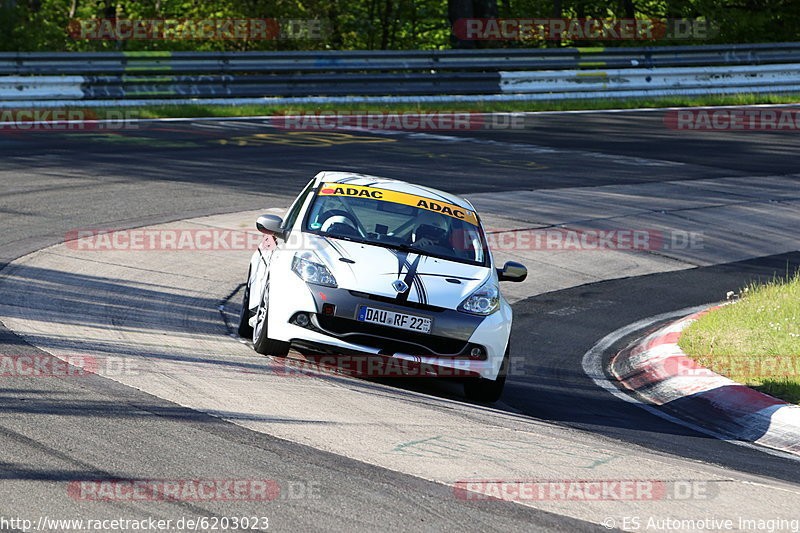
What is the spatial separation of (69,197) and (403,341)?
8034mm

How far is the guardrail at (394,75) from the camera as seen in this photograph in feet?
72.4

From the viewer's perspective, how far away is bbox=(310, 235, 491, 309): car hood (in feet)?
25.5

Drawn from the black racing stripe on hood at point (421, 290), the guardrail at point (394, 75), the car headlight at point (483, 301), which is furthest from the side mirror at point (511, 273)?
the guardrail at point (394, 75)

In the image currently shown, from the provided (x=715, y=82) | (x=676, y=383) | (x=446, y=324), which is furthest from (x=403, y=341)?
(x=715, y=82)

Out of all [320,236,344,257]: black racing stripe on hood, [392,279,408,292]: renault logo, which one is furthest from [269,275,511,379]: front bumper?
[320,236,344,257]: black racing stripe on hood

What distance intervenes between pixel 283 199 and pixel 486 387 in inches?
297

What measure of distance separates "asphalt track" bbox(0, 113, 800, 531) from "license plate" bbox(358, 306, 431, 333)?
1.05 meters

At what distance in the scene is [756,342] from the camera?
943 centimetres

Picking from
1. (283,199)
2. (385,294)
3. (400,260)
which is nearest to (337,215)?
(400,260)

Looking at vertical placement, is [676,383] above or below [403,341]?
below

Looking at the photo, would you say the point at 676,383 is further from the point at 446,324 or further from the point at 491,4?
the point at 491,4

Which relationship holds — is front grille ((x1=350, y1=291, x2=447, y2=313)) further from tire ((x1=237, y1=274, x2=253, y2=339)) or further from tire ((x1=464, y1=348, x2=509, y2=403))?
tire ((x1=237, y1=274, x2=253, y2=339))

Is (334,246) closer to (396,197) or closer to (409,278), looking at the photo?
(409,278)

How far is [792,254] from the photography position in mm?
14953
